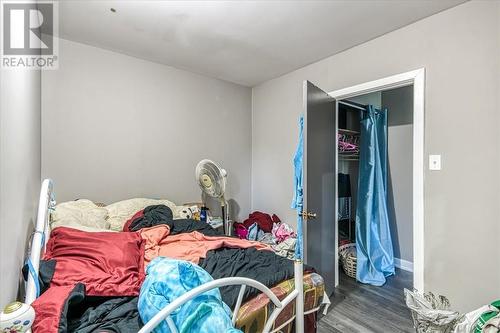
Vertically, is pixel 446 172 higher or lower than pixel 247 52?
lower

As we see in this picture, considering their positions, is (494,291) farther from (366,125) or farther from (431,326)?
(366,125)

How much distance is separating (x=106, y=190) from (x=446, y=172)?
3.08m

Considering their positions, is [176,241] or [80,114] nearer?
[176,241]

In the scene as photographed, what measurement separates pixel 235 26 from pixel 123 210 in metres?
2.00

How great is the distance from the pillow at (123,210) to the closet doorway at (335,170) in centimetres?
168

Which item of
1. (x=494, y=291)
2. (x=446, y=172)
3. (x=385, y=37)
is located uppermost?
(x=385, y=37)

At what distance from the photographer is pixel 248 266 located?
5.28 feet

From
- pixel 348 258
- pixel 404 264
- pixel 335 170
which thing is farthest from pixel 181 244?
pixel 404 264

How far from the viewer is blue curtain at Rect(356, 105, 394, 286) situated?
2789mm

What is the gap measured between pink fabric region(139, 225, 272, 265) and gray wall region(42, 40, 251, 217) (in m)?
1.01

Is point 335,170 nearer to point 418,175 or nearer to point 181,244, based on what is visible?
point 418,175

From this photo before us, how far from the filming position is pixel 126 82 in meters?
2.74

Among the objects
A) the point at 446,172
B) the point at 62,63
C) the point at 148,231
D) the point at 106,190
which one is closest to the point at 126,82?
the point at 62,63

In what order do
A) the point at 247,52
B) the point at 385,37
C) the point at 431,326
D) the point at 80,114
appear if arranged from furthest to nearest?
the point at 247,52, the point at 80,114, the point at 385,37, the point at 431,326
